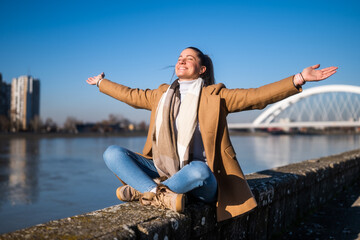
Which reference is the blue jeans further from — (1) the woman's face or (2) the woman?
(1) the woman's face

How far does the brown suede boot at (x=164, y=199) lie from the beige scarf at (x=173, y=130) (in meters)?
0.21

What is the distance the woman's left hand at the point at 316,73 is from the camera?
180cm

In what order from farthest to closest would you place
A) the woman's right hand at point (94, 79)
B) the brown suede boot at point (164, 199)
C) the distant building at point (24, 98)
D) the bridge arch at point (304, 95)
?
1. the distant building at point (24, 98)
2. the bridge arch at point (304, 95)
3. the woman's right hand at point (94, 79)
4. the brown suede boot at point (164, 199)

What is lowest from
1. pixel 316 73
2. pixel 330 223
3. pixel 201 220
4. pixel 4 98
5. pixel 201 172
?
pixel 330 223

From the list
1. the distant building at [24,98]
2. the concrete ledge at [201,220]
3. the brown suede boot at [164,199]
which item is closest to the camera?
the concrete ledge at [201,220]

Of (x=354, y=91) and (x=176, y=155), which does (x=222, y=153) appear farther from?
(x=354, y=91)

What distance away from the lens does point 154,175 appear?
2043mm

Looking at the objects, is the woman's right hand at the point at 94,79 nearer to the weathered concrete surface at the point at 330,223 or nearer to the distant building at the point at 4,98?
the weathered concrete surface at the point at 330,223

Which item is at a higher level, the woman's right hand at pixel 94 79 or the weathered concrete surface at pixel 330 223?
the woman's right hand at pixel 94 79

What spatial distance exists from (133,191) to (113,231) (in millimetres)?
551

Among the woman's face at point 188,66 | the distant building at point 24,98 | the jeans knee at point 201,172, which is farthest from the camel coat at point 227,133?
the distant building at point 24,98

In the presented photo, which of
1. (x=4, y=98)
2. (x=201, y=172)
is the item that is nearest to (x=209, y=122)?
(x=201, y=172)

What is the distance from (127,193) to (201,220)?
0.44 m

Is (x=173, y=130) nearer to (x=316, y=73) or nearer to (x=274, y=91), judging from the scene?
(x=274, y=91)
